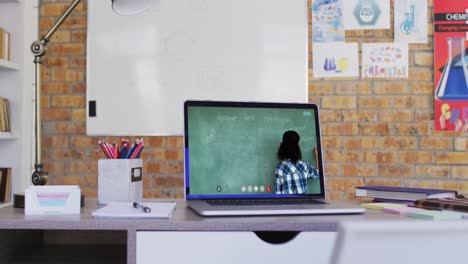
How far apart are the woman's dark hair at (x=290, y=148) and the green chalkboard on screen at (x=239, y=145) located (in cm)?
1

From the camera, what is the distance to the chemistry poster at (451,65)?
9.11 feet

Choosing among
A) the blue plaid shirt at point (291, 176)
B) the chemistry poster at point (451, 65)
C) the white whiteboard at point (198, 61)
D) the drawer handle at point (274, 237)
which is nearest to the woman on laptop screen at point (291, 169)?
the blue plaid shirt at point (291, 176)

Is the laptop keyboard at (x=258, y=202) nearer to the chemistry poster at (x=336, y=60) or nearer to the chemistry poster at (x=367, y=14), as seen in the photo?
the chemistry poster at (x=336, y=60)

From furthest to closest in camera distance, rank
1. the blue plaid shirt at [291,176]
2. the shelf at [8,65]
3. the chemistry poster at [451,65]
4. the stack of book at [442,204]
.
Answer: the chemistry poster at [451,65], the shelf at [8,65], the blue plaid shirt at [291,176], the stack of book at [442,204]

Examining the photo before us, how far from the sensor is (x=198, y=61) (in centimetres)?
280

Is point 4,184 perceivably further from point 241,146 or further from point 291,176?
point 291,176

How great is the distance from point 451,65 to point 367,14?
1.81 ft

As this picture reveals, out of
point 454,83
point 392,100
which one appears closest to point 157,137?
point 392,100

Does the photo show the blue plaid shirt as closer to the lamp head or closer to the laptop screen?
the laptop screen

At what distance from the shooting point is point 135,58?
9.25 ft

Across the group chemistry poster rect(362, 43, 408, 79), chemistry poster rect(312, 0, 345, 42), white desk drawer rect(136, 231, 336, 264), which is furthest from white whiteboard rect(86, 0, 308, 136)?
white desk drawer rect(136, 231, 336, 264)

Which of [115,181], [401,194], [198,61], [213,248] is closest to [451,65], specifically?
[198,61]

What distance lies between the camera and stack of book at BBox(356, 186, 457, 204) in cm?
138

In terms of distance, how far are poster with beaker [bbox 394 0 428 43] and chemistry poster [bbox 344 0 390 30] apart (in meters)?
0.07
